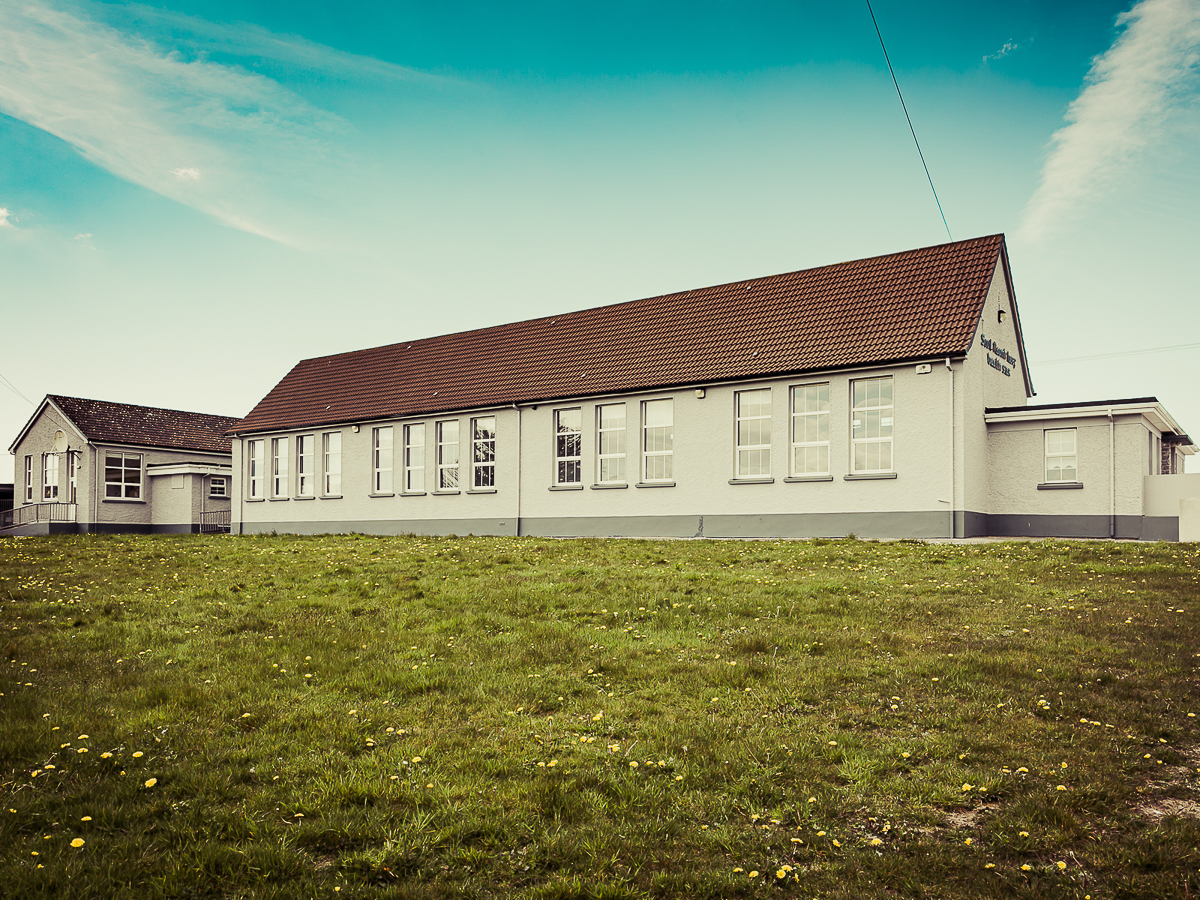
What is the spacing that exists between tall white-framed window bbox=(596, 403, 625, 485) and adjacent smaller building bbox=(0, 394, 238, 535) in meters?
23.2

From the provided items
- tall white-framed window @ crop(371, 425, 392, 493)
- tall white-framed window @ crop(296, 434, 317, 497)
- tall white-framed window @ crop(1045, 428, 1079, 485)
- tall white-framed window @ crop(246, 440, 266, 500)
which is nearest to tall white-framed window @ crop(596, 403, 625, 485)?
tall white-framed window @ crop(371, 425, 392, 493)

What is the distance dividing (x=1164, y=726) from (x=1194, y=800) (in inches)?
55.8

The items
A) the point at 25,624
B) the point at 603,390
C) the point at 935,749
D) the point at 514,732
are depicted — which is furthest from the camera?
the point at 603,390

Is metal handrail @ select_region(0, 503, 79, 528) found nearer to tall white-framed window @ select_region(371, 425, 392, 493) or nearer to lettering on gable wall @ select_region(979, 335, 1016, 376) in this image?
tall white-framed window @ select_region(371, 425, 392, 493)

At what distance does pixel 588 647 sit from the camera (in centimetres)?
901

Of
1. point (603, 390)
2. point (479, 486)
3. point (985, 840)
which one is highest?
point (603, 390)

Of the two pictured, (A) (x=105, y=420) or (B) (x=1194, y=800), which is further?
(A) (x=105, y=420)

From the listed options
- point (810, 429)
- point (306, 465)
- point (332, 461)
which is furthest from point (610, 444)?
point (306, 465)

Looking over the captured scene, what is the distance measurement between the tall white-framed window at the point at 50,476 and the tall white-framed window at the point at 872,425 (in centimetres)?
3953

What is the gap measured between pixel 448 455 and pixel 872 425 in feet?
50.0

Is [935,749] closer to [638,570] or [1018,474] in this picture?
[638,570]

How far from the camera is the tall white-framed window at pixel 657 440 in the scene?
86.7 feet

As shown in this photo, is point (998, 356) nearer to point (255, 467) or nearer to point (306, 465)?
point (306, 465)

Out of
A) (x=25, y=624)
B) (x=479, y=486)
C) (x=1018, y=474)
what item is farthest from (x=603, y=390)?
(x=25, y=624)
